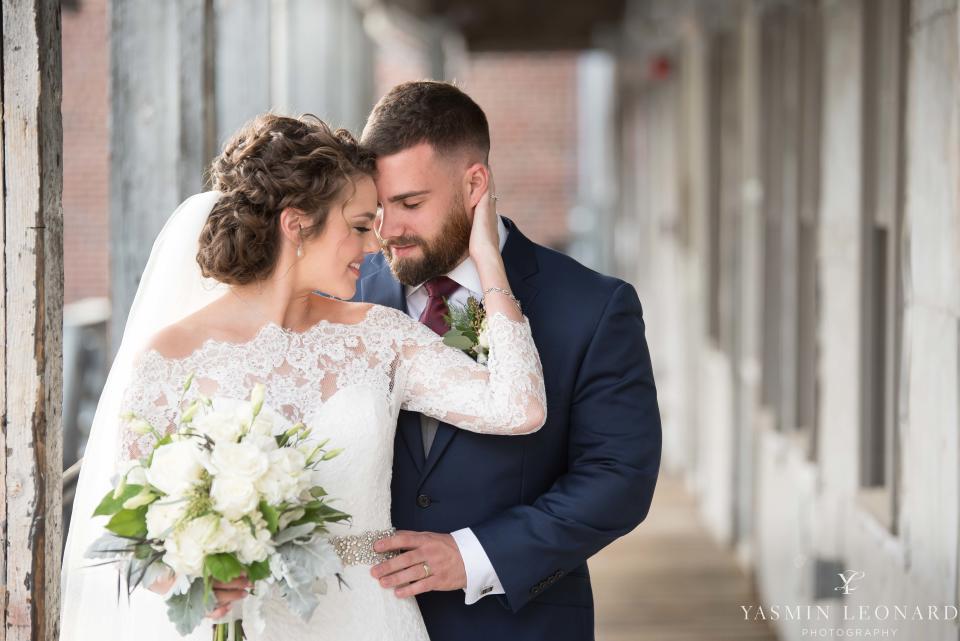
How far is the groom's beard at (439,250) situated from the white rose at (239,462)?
0.80 metres

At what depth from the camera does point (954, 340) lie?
2.71 metres

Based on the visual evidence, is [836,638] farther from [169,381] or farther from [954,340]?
[169,381]

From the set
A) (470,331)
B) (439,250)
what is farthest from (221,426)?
(439,250)

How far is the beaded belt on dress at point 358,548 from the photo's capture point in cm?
212

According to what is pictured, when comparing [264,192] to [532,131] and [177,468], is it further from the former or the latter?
[532,131]

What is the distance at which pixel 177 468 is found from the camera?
173cm

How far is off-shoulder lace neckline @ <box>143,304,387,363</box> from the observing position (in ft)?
6.65

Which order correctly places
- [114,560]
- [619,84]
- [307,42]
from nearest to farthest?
[114,560], [307,42], [619,84]

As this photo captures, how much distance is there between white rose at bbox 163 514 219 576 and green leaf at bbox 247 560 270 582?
3.1 inches

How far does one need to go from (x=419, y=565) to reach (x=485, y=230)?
70 centimetres

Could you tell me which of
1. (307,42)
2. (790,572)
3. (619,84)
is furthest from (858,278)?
(619,84)

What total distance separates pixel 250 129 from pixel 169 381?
0.51 meters

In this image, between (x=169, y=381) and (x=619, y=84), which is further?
(x=619, y=84)

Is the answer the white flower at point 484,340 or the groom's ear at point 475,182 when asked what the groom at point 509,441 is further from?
the white flower at point 484,340
